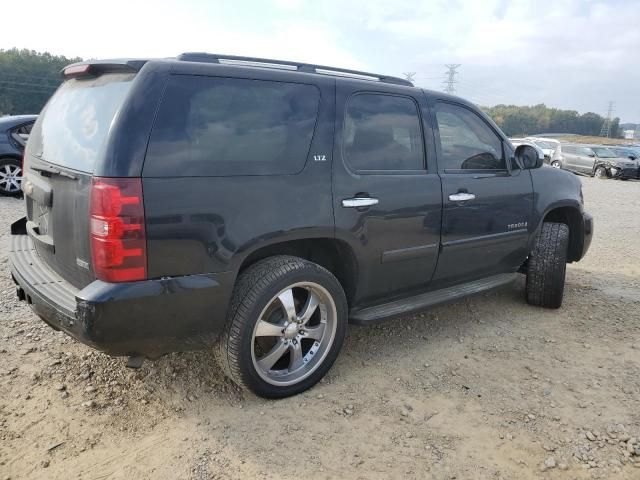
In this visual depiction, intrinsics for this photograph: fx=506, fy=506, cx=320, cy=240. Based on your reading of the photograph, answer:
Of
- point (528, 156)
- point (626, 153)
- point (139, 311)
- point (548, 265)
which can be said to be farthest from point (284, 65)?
point (626, 153)

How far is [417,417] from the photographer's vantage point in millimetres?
2869

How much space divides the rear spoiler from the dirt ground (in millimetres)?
1789

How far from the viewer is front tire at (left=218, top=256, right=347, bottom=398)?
2.71 m

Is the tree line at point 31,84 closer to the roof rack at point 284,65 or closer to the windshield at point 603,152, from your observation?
the windshield at point 603,152

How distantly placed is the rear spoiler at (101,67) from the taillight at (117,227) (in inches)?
24.4

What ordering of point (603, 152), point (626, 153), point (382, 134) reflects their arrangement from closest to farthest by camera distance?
1. point (382, 134)
2. point (603, 152)
3. point (626, 153)

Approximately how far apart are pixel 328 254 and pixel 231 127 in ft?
3.37

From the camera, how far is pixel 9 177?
28.7 feet

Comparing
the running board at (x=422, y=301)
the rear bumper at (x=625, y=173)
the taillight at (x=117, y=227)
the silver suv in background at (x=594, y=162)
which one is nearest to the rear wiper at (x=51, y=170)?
the taillight at (x=117, y=227)

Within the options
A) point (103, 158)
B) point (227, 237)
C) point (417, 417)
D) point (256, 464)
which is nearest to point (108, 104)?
point (103, 158)

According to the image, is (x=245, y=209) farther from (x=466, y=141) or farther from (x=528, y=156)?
(x=528, y=156)

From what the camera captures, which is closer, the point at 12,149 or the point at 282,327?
the point at 282,327

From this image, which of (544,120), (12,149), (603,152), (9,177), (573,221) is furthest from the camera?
(544,120)

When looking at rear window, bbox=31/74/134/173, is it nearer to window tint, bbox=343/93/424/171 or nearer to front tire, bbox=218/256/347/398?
front tire, bbox=218/256/347/398
